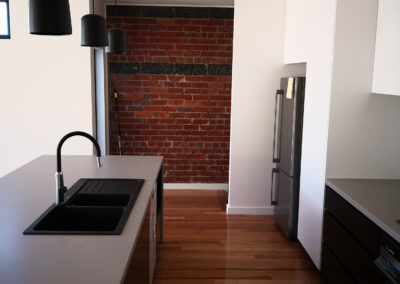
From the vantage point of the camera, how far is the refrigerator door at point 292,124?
391cm

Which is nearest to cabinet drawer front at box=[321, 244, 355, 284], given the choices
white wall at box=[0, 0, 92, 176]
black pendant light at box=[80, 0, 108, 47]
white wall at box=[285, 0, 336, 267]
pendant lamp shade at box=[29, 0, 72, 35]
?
white wall at box=[285, 0, 336, 267]

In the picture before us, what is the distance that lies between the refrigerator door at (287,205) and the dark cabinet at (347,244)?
863mm

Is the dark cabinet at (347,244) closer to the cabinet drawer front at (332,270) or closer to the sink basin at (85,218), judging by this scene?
the cabinet drawer front at (332,270)

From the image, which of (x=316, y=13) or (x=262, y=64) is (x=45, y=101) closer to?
(x=262, y=64)

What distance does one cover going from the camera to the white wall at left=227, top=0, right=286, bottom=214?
183 inches

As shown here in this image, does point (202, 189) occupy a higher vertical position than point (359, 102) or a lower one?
lower

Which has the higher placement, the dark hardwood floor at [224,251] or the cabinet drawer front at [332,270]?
the cabinet drawer front at [332,270]

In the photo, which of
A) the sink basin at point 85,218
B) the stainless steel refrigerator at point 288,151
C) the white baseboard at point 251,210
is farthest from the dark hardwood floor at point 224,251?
the sink basin at point 85,218

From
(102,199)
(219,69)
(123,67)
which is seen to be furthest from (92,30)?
(219,69)

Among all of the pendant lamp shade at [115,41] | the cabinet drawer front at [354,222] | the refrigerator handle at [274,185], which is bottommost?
the refrigerator handle at [274,185]

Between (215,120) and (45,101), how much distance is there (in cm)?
223

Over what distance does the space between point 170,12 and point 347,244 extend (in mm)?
3953

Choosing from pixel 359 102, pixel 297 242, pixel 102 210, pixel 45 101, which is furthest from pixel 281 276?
pixel 45 101

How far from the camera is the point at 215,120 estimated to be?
5891mm
